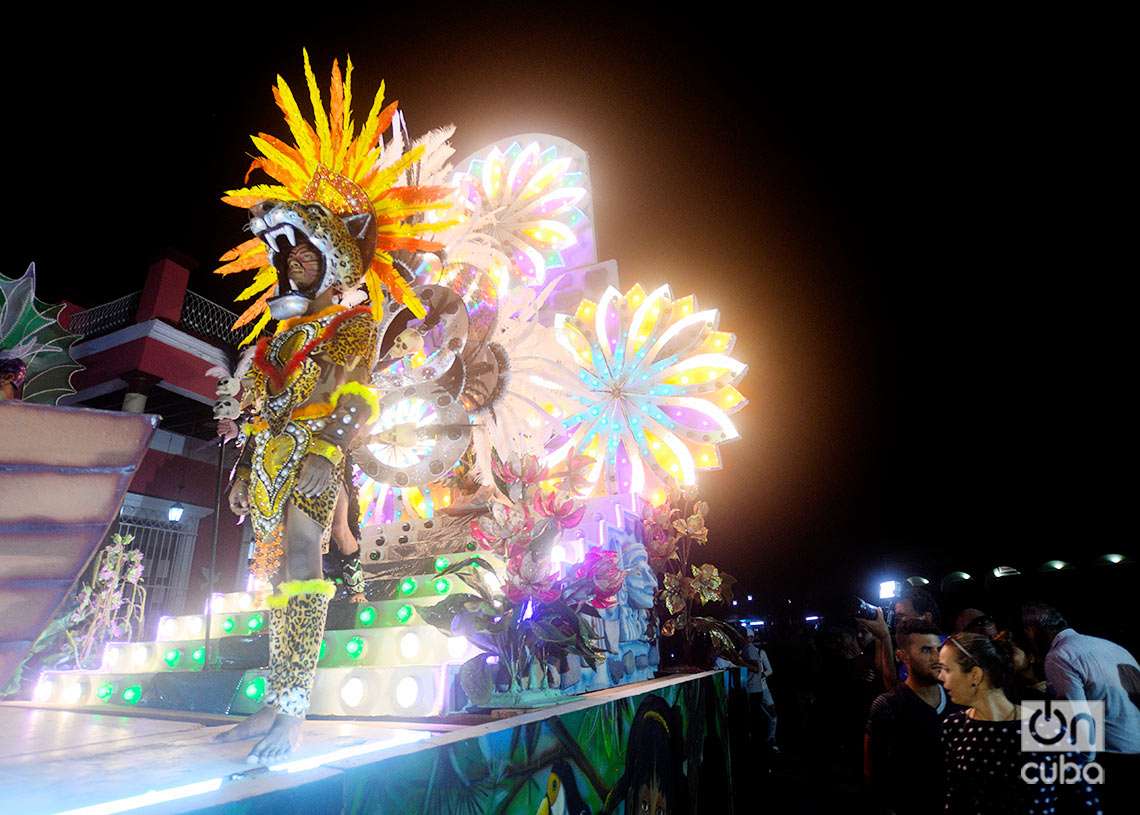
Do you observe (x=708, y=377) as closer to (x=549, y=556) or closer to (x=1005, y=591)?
(x=549, y=556)

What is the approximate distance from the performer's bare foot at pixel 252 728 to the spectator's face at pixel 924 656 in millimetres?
3698

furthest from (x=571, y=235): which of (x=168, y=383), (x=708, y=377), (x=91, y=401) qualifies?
(x=91, y=401)

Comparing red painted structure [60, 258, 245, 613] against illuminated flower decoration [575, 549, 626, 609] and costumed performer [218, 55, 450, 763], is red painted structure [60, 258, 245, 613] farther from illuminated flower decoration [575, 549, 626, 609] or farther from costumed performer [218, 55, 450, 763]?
illuminated flower decoration [575, 549, 626, 609]

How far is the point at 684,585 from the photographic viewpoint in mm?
6332

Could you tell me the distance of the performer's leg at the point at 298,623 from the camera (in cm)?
233

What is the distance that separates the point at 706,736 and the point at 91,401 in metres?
14.9

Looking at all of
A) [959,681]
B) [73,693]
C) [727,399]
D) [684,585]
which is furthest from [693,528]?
[73,693]

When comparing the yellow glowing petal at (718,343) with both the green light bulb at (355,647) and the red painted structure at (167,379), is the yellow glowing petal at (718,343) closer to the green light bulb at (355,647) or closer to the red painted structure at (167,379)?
the green light bulb at (355,647)

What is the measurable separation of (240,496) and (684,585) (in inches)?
179

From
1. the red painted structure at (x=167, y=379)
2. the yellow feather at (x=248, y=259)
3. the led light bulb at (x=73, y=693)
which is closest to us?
the yellow feather at (x=248, y=259)

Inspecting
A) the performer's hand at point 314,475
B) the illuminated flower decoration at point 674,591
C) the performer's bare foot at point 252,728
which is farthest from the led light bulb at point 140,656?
the illuminated flower decoration at point 674,591

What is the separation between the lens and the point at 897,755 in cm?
347

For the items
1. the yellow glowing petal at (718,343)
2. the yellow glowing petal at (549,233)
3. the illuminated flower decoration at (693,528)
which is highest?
the yellow glowing petal at (549,233)

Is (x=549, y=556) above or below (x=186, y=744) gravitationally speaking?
above
